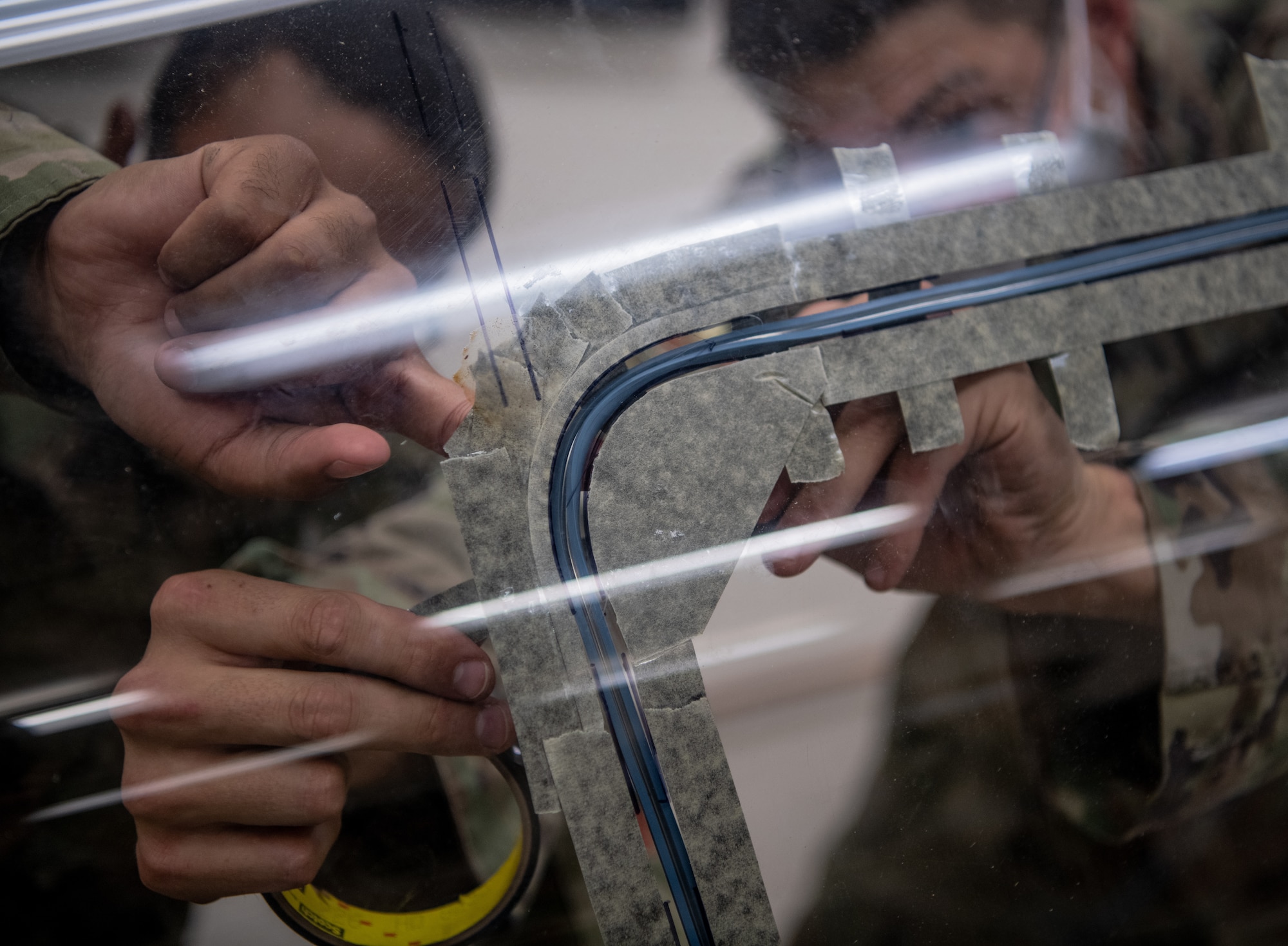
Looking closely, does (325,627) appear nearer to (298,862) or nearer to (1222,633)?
(298,862)

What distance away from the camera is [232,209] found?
1.49 feet

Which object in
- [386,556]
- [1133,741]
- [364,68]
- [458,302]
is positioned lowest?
[1133,741]

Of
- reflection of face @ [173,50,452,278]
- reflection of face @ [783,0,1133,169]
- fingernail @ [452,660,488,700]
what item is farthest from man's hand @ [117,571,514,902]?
reflection of face @ [783,0,1133,169]

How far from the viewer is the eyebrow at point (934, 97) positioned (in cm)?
58

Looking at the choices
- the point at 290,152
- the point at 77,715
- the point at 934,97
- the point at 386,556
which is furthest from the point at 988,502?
the point at 77,715

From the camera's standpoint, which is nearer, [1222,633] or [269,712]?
[269,712]

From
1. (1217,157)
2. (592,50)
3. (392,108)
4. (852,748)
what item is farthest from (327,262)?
(1217,157)

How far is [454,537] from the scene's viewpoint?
50cm

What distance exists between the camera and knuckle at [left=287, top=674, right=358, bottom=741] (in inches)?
17.8

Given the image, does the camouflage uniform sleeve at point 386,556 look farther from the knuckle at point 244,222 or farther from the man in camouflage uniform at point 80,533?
the knuckle at point 244,222

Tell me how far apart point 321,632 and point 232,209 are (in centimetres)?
25

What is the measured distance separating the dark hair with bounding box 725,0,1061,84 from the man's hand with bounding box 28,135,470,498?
31cm

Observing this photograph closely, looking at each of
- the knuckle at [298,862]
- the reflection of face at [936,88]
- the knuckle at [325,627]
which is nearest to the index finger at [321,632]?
the knuckle at [325,627]

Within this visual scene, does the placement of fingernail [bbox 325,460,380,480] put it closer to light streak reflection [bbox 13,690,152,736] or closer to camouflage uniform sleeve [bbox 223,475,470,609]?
camouflage uniform sleeve [bbox 223,475,470,609]
